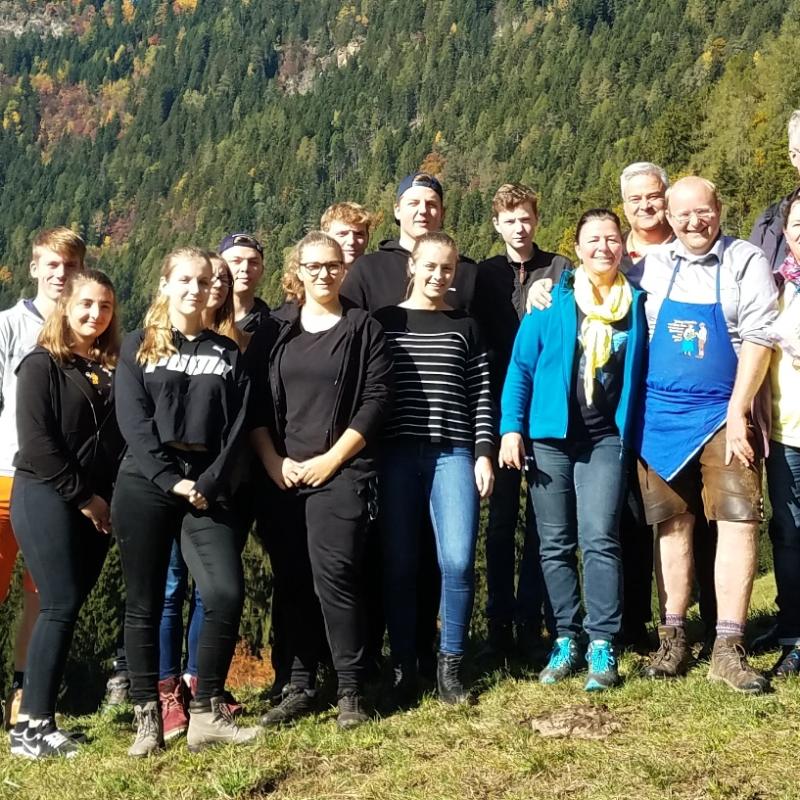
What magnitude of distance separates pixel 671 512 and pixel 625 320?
0.97m

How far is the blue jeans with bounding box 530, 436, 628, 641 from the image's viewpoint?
16.2 ft

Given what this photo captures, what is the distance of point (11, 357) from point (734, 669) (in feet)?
12.6

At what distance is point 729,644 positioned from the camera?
4738 mm

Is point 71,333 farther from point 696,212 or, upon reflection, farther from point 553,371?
point 696,212

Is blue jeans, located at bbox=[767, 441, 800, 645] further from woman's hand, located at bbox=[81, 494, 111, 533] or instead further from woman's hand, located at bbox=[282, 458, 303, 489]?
woman's hand, located at bbox=[81, 494, 111, 533]

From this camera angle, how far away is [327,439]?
4.77 meters

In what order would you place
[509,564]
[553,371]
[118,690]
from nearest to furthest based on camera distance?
[553,371] < [509,564] < [118,690]

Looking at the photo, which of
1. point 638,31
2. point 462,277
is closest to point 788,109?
point 462,277

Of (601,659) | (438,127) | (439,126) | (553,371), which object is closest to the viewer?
(601,659)

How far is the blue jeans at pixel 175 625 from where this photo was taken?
5.08m

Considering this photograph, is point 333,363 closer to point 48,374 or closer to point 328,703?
point 48,374

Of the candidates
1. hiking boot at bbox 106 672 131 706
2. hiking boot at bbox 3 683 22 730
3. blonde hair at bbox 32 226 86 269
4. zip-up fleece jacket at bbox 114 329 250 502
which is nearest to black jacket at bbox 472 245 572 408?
zip-up fleece jacket at bbox 114 329 250 502

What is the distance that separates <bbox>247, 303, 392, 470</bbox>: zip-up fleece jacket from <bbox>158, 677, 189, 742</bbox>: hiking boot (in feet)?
4.16

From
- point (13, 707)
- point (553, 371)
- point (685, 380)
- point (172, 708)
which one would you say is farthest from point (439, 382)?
point (13, 707)
